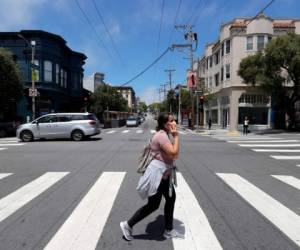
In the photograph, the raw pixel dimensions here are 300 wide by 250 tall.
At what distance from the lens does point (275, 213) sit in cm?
607

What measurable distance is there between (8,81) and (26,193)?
73.5ft

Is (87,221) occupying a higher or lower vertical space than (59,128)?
lower

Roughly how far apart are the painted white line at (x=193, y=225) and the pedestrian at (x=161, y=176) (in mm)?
215

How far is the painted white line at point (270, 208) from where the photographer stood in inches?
206

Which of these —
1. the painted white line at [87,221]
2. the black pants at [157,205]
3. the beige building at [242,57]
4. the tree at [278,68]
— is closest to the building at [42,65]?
the beige building at [242,57]

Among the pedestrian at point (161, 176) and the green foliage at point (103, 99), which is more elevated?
the green foliage at point (103, 99)

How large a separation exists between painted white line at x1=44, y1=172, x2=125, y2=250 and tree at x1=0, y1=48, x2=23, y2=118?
22196mm

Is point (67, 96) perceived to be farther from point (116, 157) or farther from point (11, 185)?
point (11, 185)

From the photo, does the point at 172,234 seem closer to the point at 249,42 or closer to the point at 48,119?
the point at 48,119

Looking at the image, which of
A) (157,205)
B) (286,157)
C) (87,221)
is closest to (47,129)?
(286,157)

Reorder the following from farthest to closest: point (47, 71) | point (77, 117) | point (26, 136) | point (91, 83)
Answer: point (91, 83), point (47, 71), point (77, 117), point (26, 136)

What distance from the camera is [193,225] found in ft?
17.5

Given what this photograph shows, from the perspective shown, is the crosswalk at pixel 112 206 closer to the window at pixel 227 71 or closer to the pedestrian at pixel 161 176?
the pedestrian at pixel 161 176

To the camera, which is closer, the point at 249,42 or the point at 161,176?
the point at 161,176
